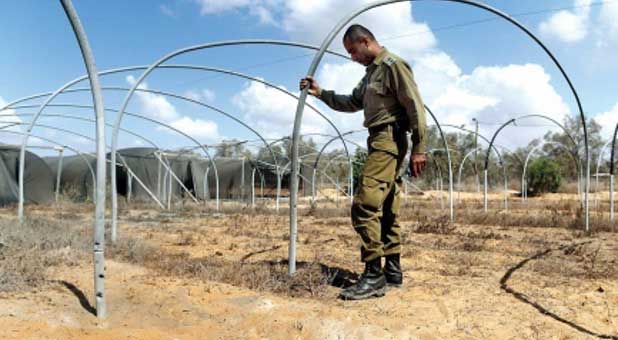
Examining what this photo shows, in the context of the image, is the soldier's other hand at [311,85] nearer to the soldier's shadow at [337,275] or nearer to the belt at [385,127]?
the belt at [385,127]

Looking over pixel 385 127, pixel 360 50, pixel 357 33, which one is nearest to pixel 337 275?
pixel 385 127

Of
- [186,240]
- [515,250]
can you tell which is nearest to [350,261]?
[515,250]

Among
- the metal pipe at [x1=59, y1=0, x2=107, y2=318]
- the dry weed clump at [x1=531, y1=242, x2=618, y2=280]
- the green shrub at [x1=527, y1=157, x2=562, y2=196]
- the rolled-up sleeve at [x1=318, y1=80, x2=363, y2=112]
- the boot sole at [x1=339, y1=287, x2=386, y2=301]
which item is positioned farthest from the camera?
the green shrub at [x1=527, y1=157, x2=562, y2=196]

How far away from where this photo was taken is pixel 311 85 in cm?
407

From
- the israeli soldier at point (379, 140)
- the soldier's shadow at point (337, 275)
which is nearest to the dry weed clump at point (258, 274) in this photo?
the soldier's shadow at point (337, 275)

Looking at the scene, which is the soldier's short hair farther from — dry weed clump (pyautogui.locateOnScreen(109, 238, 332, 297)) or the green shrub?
the green shrub

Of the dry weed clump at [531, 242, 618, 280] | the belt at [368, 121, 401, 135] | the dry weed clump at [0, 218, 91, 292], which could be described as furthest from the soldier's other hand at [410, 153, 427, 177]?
the dry weed clump at [0, 218, 91, 292]

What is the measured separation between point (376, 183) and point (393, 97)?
2.05ft

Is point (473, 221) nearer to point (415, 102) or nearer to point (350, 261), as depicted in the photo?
point (350, 261)

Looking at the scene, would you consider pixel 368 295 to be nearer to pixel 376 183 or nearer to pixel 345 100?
pixel 376 183

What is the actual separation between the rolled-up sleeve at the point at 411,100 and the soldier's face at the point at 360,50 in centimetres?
26

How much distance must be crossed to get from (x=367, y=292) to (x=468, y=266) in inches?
67.0

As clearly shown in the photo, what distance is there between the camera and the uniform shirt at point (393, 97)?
3422 millimetres

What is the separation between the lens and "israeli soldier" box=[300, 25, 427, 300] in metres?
3.42
